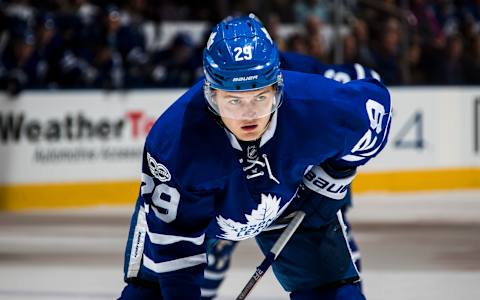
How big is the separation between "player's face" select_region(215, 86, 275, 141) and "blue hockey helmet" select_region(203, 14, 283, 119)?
0.02 meters

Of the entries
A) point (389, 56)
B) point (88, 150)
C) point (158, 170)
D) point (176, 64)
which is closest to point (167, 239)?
point (158, 170)

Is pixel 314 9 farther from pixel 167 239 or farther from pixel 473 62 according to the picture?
pixel 167 239

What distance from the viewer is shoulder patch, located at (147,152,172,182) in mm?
3324

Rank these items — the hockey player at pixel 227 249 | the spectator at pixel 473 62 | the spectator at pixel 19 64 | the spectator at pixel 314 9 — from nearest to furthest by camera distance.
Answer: the hockey player at pixel 227 249 < the spectator at pixel 19 64 < the spectator at pixel 314 9 < the spectator at pixel 473 62

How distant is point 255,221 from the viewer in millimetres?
3652

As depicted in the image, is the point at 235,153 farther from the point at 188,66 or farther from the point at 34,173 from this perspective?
the point at 188,66

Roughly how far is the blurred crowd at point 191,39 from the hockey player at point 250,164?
22.1 ft

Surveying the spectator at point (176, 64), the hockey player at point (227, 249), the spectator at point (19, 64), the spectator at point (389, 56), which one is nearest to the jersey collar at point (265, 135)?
the hockey player at point (227, 249)

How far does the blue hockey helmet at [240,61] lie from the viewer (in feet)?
10.7

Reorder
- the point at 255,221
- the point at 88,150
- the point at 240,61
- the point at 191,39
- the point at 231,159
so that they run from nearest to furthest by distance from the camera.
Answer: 1. the point at 240,61
2. the point at 231,159
3. the point at 255,221
4. the point at 88,150
5. the point at 191,39

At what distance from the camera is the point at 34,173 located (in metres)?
10.2

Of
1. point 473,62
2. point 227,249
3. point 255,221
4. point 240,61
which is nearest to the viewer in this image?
point 240,61

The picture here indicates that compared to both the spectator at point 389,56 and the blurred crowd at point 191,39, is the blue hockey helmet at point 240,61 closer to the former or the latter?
the blurred crowd at point 191,39

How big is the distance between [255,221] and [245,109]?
0.50m
